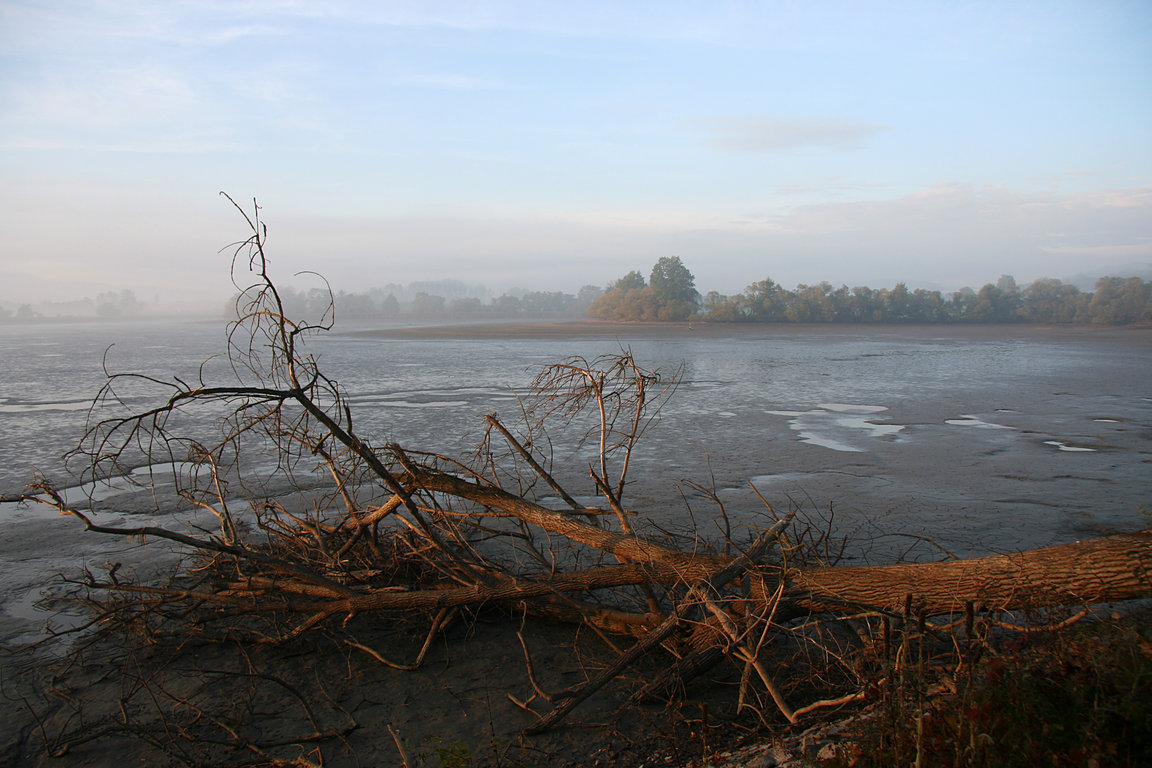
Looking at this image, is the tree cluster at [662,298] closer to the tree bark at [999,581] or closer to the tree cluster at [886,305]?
the tree cluster at [886,305]

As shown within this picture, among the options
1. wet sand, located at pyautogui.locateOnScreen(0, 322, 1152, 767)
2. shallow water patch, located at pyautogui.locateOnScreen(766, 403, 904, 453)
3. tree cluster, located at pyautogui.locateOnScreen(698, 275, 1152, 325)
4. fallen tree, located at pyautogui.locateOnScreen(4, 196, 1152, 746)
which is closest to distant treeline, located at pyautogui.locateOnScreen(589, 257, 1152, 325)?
tree cluster, located at pyautogui.locateOnScreen(698, 275, 1152, 325)

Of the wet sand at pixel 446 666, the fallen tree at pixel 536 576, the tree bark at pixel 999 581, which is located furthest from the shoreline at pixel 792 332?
the tree bark at pixel 999 581

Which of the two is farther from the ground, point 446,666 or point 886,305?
point 886,305

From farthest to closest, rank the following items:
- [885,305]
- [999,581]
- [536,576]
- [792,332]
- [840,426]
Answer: [885,305]
[792,332]
[840,426]
[536,576]
[999,581]

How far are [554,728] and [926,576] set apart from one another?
2075 mm

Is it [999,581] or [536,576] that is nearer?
[999,581]

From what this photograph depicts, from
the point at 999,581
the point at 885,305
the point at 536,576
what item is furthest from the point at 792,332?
the point at 999,581

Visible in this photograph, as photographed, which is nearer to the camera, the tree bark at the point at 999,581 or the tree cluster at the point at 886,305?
the tree bark at the point at 999,581

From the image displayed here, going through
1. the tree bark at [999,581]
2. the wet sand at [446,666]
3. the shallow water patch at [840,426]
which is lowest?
the wet sand at [446,666]

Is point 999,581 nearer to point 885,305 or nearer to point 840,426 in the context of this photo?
point 840,426

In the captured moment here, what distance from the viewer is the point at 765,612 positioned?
3.73 meters

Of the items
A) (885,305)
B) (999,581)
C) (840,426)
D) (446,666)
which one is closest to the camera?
(999,581)

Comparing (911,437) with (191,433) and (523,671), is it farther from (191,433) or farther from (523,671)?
(191,433)

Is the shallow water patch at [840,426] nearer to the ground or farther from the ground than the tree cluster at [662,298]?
nearer to the ground
